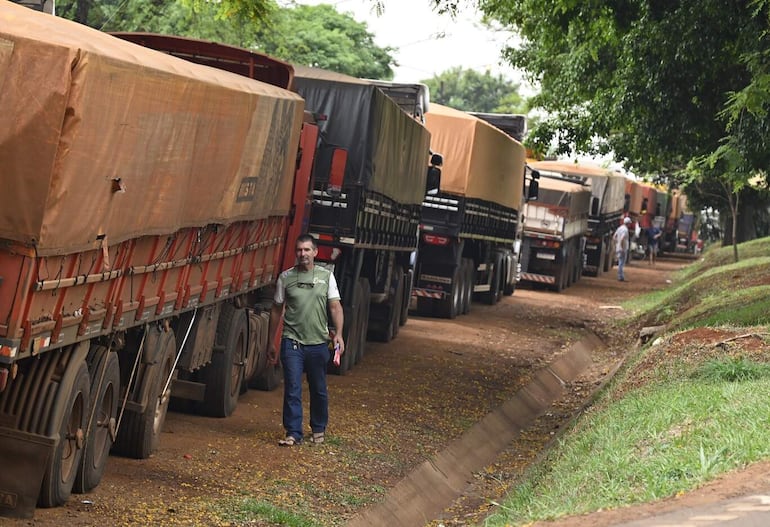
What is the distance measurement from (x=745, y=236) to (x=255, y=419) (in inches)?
1674

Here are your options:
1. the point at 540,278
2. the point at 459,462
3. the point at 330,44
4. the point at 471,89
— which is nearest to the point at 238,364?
the point at 459,462

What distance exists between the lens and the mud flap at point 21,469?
8.20 metres

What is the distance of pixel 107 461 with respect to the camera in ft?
35.0

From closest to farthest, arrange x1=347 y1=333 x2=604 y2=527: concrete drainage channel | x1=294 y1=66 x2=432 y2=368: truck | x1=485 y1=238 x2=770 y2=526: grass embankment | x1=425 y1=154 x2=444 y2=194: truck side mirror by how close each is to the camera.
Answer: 1. x1=485 y1=238 x2=770 y2=526: grass embankment
2. x1=347 y1=333 x2=604 y2=527: concrete drainage channel
3. x1=294 y1=66 x2=432 y2=368: truck
4. x1=425 y1=154 x2=444 y2=194: truck side mirror

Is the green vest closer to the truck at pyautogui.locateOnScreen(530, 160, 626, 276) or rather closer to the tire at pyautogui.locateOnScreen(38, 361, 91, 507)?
the tire at pyautogui.locateOnScreen(38, 361, 91, 507)

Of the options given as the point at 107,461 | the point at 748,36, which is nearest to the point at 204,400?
the point at 107,461

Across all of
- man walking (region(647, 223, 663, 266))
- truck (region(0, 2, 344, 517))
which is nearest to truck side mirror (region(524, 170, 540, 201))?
truck (region(0, 2, 344, 517))

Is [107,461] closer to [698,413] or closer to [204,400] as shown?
[204,400]

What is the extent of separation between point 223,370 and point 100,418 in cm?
335

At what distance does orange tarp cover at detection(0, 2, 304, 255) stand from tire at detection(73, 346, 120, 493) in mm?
903

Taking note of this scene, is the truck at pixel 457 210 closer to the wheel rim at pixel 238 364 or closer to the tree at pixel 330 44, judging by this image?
the wheel rim at pixel 238 364

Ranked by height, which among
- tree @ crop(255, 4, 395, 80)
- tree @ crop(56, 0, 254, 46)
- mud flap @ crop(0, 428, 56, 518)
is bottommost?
mud flap @ crop(0, 428, 56, 518)

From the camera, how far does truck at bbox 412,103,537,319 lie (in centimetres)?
2575

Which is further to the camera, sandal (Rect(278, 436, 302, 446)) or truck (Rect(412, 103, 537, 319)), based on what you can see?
truck (Rect(412, 103, 537, 319))
